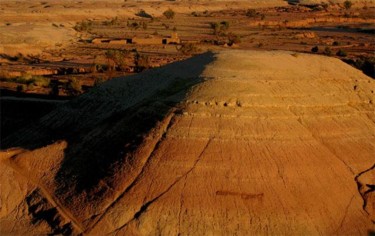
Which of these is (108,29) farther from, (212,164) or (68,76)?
(212,164)

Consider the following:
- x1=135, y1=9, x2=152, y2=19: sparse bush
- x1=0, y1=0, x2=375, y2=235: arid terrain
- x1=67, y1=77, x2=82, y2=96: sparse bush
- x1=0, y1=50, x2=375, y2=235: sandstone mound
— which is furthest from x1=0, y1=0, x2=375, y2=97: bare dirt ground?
x1=0, y1=50, x2=375, y2=235: sandstone mound

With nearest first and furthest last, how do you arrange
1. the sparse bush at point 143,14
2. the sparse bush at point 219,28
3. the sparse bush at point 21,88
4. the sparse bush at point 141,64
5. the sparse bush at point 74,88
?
the sparse bush at point 74,88
the sparse bush at point 21,88
the sparse bush at point 141,64
the sparse bush at point 219,28
the sparse bush at point 143,14

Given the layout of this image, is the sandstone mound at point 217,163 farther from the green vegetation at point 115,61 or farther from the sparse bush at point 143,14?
the sparse bush at point 143,14

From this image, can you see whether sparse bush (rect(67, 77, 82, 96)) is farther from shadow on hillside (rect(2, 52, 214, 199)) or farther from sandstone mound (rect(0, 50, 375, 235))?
sandstone mound (rect(0, 50, 375, 235))

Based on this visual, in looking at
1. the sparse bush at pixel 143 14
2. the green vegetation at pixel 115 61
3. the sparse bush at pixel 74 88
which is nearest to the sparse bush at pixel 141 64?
the green vegetation at pixel 115 61

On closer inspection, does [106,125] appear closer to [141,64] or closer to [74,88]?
[74,88]

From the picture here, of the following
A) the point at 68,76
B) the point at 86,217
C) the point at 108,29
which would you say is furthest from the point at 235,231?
the point at 108,29

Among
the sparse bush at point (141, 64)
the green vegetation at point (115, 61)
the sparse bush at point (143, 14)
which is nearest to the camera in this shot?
the sparse bush at point (141, 64)
